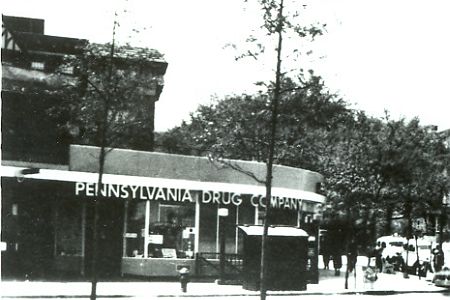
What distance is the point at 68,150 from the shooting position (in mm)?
24094

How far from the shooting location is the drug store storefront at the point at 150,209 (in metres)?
24.4

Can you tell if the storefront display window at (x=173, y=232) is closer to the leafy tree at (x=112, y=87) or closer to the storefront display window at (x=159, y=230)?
the storefront display window at (x=159, y=230)

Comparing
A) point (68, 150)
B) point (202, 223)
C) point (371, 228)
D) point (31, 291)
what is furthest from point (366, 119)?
point (31, 291)

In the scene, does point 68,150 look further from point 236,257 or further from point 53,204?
point 236,257

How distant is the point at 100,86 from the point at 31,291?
7.12 m

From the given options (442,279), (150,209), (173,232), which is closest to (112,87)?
(150,209)

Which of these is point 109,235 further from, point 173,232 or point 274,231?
point 274,231

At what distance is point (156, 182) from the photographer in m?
25.2

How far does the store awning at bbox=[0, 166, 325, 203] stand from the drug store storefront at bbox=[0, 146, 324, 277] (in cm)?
3

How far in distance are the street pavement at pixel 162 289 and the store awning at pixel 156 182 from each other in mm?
3356

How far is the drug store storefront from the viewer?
24391 mm

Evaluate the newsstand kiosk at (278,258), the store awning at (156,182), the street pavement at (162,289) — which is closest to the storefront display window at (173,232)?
the store awning at (156,182)

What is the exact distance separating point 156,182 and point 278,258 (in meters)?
5.35

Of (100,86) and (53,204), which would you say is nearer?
(100,86)
